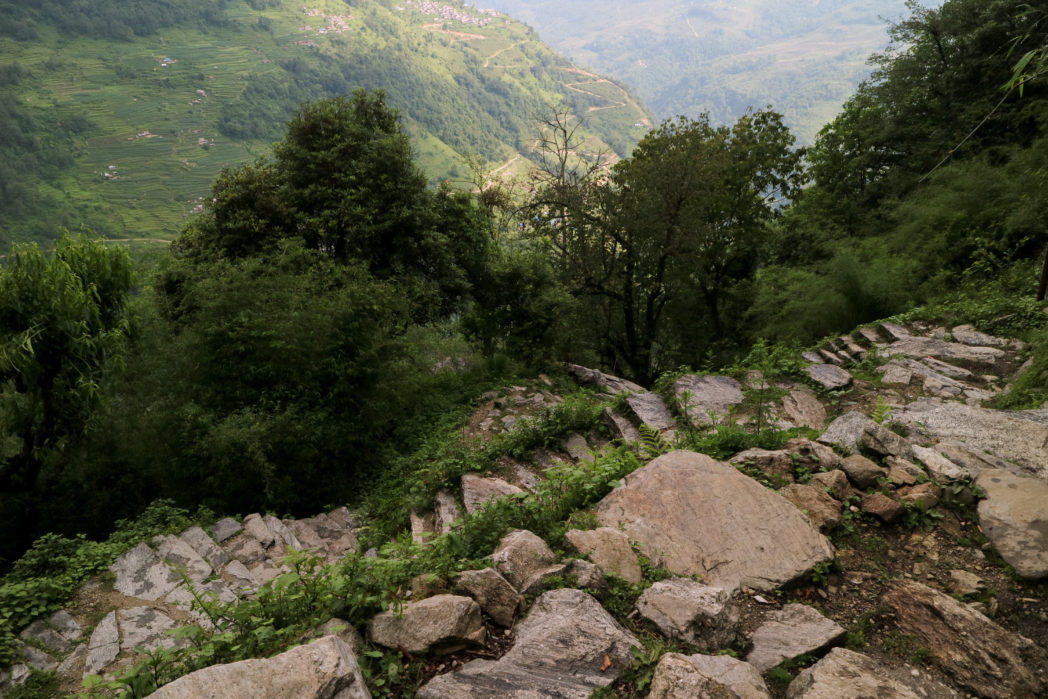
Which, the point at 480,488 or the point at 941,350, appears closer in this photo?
the point at 480,488

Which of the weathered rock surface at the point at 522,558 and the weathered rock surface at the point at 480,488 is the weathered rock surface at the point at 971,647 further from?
the weathered rock surface at the point at 480,488

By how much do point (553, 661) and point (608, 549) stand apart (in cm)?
103

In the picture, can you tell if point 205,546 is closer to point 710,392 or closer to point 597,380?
point 710,392

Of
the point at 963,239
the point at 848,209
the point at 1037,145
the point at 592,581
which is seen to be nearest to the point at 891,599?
the point at 592,581

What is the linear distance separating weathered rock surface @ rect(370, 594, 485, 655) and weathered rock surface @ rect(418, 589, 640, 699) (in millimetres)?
156

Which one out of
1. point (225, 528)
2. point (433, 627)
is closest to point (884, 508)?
point (433, 627)

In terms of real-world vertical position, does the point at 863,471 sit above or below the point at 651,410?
above

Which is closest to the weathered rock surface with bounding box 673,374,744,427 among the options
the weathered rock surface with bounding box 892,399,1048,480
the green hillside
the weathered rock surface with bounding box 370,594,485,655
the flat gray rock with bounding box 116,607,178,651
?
the weathered rock surface with bounding box 892,399,1048,480

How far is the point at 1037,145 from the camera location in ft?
43.4

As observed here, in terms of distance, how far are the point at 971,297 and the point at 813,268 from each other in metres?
4.53

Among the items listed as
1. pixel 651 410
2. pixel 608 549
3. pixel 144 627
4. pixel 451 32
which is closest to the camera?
pixel 608 549

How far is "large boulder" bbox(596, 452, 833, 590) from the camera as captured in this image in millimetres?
3711

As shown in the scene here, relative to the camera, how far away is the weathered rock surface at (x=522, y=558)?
11.6 ft

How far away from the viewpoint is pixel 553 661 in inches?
114
